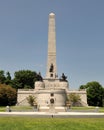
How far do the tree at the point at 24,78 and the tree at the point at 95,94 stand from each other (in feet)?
72.8

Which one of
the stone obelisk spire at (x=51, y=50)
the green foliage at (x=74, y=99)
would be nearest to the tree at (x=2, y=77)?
the stone obelisk spire at (x=51, y=50)

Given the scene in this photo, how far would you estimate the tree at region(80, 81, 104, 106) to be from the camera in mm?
79688

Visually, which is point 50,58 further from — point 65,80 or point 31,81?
point 31,81

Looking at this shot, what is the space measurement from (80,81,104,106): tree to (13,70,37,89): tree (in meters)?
22.2

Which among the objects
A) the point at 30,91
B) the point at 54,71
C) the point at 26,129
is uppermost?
the point at 54,71

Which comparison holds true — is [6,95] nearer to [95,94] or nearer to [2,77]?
[2,77]

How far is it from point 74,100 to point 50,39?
16.8 metres

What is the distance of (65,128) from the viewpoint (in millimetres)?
18453

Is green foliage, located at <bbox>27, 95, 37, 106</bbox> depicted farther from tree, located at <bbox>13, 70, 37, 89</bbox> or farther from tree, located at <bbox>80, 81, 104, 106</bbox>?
tree, located at <bbox>13, 70, 37, 89</bbox>

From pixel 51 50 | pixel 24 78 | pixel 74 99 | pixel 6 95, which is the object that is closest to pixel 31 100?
pixel 6 95

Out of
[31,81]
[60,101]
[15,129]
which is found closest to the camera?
[15,129]

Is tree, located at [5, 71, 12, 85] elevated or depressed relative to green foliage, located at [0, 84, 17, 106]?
elevated

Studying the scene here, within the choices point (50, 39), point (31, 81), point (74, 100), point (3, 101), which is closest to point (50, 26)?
point (50, 39)

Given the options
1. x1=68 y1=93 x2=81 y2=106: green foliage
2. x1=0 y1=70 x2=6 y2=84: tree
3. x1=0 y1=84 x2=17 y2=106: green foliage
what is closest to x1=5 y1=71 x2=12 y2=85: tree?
x1=0 y1=70 x2=6 y2=84: tree
